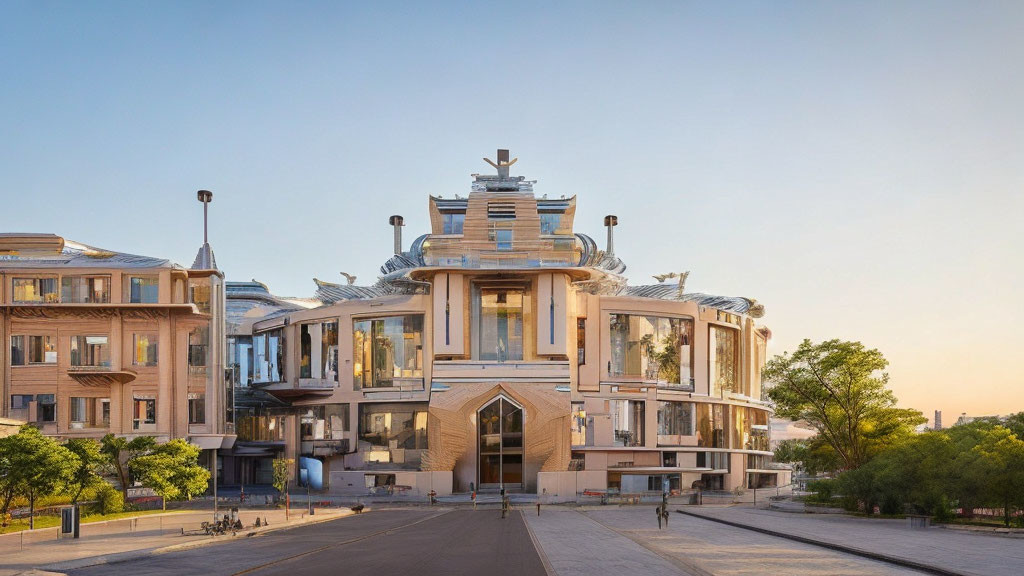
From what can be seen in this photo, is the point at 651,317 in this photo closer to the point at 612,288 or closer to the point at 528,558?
the point at 612,288

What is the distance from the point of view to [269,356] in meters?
96.7

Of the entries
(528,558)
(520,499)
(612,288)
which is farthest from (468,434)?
(528,558)

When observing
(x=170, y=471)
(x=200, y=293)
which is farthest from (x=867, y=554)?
(x=200, y=293)

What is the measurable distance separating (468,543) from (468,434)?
42139 millimetres

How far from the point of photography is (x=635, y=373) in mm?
84500

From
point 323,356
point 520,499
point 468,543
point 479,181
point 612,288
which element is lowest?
point 520,499

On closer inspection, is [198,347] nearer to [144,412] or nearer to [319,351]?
[144,412]

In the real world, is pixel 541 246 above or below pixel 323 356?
above

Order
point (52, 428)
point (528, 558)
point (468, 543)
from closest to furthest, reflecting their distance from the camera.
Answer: point (528, 558) → point (468, 543) → point (52, 428)

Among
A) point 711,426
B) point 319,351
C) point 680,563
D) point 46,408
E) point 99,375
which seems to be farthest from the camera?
point 319,351

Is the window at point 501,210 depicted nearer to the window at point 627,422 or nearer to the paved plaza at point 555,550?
the window at point 627,422

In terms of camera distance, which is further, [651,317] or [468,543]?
[651,317]

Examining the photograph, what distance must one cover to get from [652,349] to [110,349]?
45.5 metres

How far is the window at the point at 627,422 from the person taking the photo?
82.8 meters
